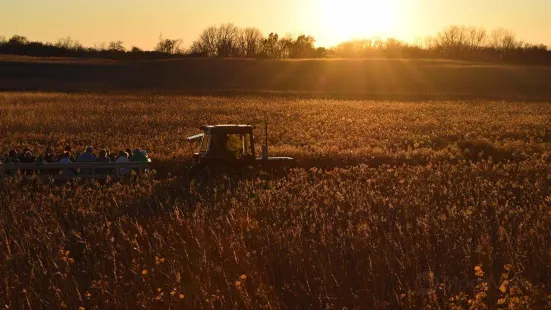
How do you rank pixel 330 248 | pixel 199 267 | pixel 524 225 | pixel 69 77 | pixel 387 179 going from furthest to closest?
1. pixel 69 77
2. pixel 387 179
3. pixel 524 225
4. pixel 330 248
5. pixel 199 267

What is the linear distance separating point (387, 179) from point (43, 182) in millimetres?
6388

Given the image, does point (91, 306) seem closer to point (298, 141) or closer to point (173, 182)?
point (173, 182)

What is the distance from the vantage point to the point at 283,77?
264 feet

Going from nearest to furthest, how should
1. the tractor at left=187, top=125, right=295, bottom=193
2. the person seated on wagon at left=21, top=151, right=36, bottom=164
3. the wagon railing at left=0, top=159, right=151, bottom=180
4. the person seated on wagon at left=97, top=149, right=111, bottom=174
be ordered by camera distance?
the wagon railing at left=0, top=159, right=151, bottom=180 → the tractor at left=187, top=125, right=295, bottom=193 → the person seated on wagon at left=97, top=149, right=111, bottom=174 → the person seated on wagon at left=21, top=151, right=36, bottom=164

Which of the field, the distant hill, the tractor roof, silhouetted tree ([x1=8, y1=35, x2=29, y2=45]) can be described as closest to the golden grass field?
the field

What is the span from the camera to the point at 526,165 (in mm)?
14250

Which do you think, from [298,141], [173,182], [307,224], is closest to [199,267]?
[307,224]

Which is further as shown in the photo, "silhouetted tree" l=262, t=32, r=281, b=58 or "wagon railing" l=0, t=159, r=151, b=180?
"silhouetted tree" l=262, t=32, r=281, b=58

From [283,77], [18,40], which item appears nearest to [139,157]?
[283,77]

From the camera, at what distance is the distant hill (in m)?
67.1

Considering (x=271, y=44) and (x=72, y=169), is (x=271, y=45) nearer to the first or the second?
(x=271, y=44)

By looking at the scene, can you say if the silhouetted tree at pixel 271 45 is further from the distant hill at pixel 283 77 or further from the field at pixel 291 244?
the field at pixel 291 244

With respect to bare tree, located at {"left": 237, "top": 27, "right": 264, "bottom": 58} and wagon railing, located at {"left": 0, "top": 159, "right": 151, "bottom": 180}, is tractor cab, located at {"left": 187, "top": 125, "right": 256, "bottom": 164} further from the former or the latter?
bare tree, located at {"left": 237, "top": 27, "right": 264, "bottom": 58}

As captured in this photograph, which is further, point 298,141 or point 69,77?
point 69,77
